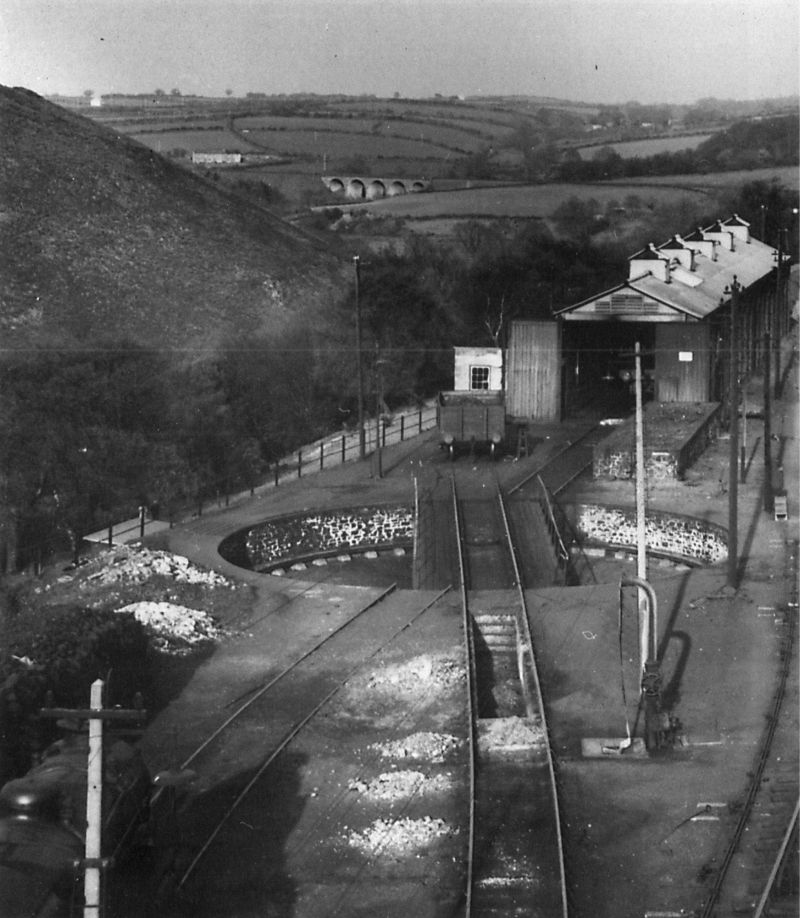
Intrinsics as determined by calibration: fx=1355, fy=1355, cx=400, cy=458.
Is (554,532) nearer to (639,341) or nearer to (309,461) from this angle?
(309,461)

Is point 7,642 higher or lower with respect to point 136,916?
higher

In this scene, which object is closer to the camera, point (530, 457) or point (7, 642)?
point (7, 642)

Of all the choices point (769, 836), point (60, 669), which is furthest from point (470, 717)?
point (60, 669)

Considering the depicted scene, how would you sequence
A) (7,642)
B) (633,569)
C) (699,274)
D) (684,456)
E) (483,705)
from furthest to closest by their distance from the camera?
1. (699,274)
2. (684,456)
3. (633,569)
4. (483,705)
5. (7,642)

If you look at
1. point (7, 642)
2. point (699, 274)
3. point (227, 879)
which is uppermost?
point (699, 274)

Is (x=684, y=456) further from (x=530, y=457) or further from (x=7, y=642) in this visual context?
(x=7, y=642)

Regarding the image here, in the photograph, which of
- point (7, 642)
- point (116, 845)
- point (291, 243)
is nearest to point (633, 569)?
point (7, 642)

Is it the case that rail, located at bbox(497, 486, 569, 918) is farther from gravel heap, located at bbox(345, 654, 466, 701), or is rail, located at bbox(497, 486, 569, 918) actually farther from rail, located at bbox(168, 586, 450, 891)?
rail, located at bbox(168, 586, 450, 891)

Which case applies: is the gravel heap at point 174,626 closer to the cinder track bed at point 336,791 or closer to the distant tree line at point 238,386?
the cinder track bed at point 336,791

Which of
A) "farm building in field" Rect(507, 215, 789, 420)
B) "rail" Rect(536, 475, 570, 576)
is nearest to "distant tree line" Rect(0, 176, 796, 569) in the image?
"farm building in field" Rect(507, 215, 789, 420)
